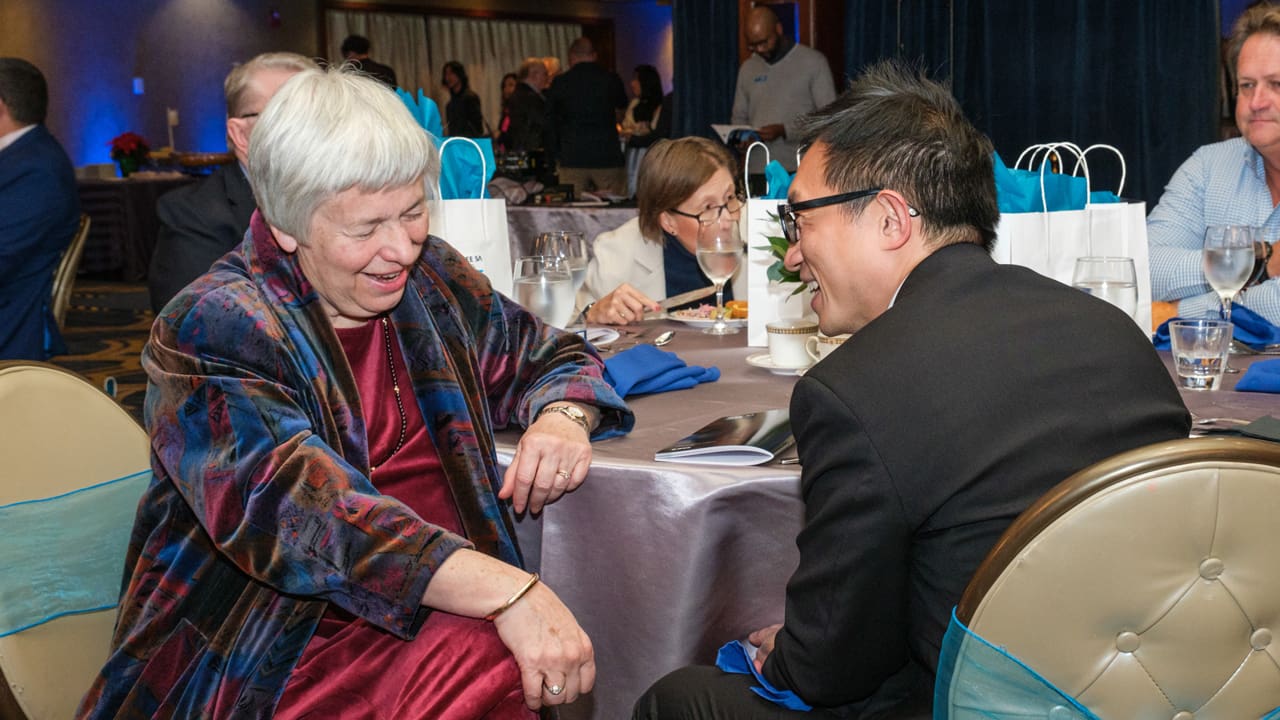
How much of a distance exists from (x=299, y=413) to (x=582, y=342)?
1.82 feet

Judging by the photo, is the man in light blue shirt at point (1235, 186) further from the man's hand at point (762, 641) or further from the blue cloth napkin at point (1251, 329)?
the man's hand at point (762, 641)

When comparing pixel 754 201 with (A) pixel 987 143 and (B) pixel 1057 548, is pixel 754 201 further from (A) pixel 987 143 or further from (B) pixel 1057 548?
(B) pixel 1057 548

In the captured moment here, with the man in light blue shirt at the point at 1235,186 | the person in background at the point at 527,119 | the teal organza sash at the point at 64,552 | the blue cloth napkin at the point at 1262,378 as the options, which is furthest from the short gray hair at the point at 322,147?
the person in background at the point at 527,119

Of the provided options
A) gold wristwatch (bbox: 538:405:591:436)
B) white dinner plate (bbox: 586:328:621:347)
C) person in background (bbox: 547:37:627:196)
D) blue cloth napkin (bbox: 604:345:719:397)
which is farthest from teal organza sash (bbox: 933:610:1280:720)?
person in background (bbox: 547:37:627:196)

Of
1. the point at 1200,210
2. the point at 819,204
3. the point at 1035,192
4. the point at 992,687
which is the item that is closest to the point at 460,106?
the point at 1200,210

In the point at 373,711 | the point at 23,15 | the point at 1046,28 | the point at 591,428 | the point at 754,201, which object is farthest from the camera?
the point at 23,15

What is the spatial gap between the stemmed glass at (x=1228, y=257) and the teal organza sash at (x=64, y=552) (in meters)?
1.84

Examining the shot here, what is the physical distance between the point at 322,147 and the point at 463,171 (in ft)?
3.31

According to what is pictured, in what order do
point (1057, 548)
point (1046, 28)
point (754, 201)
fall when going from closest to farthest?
point (1057, 548) < point (754, 201) < point (1046, 28)

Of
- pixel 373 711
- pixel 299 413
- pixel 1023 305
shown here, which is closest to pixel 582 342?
pixel 299 413

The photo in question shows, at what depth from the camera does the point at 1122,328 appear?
47.1 inches

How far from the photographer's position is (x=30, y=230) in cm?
409

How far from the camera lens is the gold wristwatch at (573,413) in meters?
1.63

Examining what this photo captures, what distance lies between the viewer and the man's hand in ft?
4.59
